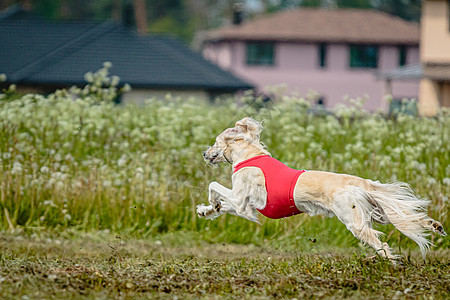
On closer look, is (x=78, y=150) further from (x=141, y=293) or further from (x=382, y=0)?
(x=382, y=0)

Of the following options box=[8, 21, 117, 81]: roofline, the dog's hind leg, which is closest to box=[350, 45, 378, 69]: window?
box=[8, 21, 117, 81]: roofline

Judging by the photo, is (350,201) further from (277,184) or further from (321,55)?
(321,55)

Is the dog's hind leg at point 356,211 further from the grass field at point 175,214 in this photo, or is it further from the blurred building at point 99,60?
the blurred building at point 99,60

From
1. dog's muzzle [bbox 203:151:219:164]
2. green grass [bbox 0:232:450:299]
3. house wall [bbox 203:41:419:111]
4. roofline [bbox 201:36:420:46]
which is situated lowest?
house wall [bbox 203:41:419:111]

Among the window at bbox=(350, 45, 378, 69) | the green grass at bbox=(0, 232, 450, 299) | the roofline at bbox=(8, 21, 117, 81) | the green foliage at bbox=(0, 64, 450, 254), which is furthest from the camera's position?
the window at bbox=(350, 45, 378, 69)

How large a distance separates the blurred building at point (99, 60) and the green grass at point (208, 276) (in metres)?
25.8

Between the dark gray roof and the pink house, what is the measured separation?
15.7 meters

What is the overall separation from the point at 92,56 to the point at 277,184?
30.6m

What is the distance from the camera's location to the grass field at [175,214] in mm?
6734

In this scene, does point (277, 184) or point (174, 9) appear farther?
point (174, 9)

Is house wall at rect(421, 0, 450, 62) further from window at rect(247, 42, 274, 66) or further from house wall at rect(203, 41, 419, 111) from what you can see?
window at rect(247, 42, 274, 66)

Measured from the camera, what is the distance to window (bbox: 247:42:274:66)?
56.0 m

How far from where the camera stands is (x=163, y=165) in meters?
11.2

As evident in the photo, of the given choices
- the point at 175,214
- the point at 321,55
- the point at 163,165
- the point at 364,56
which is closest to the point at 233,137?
the point at 175,214
